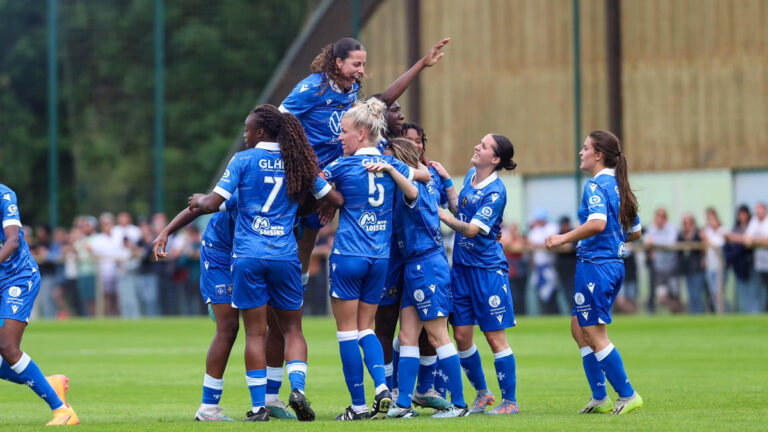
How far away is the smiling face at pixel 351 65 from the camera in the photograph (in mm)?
9102

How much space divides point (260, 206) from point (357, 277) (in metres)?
0.80

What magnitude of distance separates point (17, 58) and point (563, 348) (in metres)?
30.6

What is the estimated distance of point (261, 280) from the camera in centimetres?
831

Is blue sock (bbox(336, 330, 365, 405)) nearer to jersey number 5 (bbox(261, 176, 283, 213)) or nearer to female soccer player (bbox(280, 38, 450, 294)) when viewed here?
female soccer player (bbox(280, 38, 450, 294))

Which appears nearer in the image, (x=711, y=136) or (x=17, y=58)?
(x=711, y=136)

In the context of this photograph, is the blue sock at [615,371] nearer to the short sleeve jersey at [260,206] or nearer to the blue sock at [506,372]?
the blue sock at [506,372]

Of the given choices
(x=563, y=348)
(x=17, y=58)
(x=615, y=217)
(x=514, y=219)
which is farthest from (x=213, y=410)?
(x=17, y=58)

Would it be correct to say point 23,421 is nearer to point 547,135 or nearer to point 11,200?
point 11,200

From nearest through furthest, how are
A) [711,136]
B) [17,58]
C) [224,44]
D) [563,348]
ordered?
[563,348], [711,136], [224,44], [17,58]

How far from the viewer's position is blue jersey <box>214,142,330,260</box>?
8.26 meters

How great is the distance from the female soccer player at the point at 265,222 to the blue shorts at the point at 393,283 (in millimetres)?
917

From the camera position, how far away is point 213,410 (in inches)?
339

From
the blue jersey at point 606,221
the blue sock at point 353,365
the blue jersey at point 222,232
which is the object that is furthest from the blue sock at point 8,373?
the blue jersey at point 606,221

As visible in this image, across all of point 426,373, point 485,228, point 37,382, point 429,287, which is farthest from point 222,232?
point 426,373
